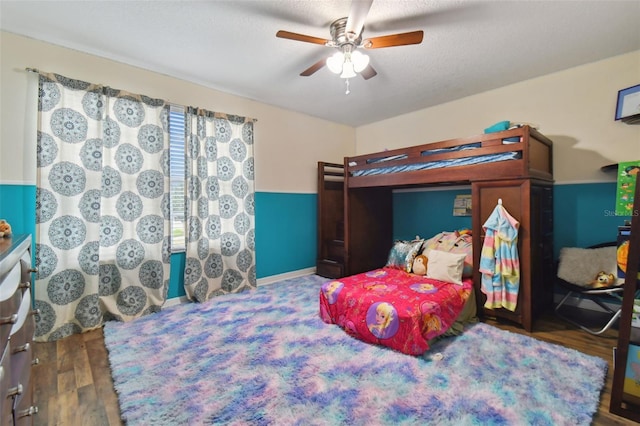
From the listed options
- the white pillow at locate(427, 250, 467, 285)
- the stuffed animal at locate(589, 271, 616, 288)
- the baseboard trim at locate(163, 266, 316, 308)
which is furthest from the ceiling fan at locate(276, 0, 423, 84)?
the baseboard trim at locate(163, 266, 316, 308)

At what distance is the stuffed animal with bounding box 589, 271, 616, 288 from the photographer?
2363 mm

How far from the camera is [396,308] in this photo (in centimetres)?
209

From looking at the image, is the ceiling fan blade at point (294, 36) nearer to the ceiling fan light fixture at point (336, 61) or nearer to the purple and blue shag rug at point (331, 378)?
the ceiling fan light fixture at point (336, 61)

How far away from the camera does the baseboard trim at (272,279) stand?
3.02 metres

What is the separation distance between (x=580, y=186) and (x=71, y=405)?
4410 mm

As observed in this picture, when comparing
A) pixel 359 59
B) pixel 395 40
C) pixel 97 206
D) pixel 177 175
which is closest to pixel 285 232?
pixel 177 175

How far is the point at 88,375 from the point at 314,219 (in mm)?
3011

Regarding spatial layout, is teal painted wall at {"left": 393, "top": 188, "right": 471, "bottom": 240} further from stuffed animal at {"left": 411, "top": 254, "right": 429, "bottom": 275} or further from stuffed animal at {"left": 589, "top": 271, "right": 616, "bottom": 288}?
stuffed animal at {"left": 589, "top": 271, "right": 616, "bottom": 288}

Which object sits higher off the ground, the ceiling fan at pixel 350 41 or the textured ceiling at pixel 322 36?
the textured ceiling at pixel 322 36

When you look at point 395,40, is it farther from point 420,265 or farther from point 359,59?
point 420,265

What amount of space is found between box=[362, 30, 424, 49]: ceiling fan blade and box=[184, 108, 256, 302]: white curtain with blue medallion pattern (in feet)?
6.45

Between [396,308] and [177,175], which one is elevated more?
[177,175]

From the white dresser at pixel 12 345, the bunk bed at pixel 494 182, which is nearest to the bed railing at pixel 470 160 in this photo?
the bunk bed at pixel 494 182

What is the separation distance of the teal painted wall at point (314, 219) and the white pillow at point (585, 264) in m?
0.27
